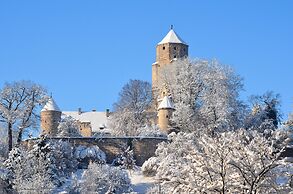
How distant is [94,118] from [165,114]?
20227 millimetres

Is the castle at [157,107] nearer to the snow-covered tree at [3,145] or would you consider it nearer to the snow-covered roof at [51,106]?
the snow-covered roof at [51,106]

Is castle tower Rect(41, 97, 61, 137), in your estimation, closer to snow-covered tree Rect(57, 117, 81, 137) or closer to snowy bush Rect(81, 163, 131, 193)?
snow-covered tree Rect(57, 117, 81, 137)

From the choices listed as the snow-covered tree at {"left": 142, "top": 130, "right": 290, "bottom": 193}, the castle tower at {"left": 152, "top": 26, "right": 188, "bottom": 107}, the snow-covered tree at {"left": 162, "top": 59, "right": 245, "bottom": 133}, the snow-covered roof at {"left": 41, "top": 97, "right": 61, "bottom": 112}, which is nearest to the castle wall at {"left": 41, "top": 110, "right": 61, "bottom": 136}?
the snow-covered roof at {"left": 41, "top": 97, "right": 61, "bottom": 112}

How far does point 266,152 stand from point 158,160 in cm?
2824

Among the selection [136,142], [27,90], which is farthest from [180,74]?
[27,90]

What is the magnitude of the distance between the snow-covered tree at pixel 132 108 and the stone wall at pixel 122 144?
17.2 ft

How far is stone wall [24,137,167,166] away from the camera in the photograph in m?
49.8

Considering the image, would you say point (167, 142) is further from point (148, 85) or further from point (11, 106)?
point (148, 85)

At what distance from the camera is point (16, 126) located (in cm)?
4950

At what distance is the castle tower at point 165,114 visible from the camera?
54.1 metres

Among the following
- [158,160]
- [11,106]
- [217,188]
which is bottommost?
[217,188]

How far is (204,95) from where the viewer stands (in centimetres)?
5531

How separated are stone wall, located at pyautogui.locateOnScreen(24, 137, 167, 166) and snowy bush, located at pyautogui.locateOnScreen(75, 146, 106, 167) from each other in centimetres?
44

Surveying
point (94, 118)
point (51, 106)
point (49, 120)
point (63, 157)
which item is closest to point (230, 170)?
point (63, 157)
